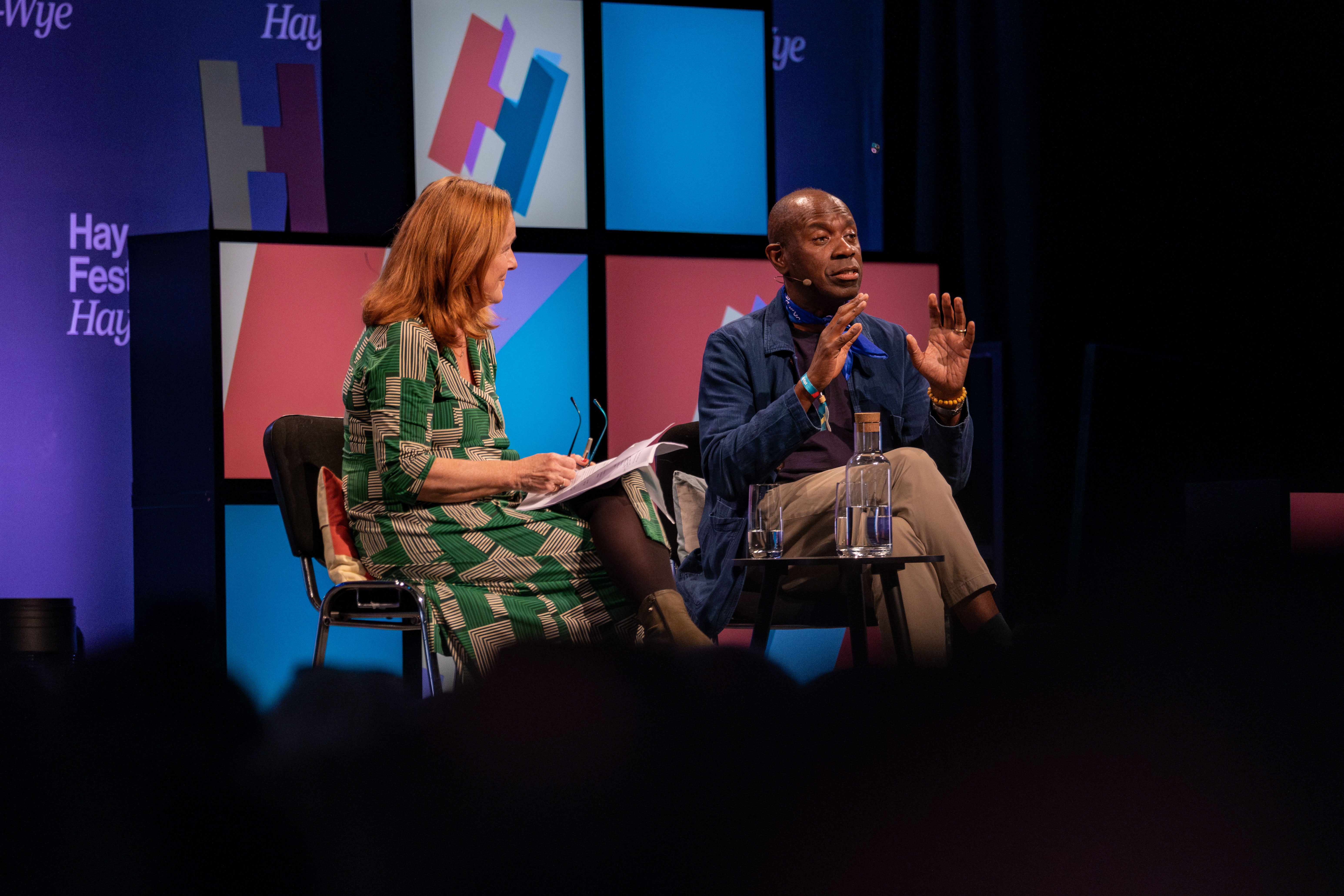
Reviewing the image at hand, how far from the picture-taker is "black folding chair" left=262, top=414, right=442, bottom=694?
1.97 m

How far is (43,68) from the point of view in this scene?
4.04 m

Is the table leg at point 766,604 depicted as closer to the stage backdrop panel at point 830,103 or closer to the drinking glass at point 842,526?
the drinking glass at point 842,526

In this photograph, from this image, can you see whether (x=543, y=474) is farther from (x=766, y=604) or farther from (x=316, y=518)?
(x=316, y=518)

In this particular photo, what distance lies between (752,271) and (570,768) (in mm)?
3106

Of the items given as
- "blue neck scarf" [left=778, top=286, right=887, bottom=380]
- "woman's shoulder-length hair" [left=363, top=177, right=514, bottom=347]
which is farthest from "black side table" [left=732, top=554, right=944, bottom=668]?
"woman's shoulder-length hair" [left=363, top=177, right=514, bottom=347]

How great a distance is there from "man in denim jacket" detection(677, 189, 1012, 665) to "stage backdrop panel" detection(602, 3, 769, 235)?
52.6 inches

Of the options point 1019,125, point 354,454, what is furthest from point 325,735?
point 1019,125

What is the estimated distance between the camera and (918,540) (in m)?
1.91

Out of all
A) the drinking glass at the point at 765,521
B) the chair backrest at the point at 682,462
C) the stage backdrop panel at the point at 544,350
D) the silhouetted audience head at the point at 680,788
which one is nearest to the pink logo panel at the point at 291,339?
the stage backdrop panel at the point at 544,350

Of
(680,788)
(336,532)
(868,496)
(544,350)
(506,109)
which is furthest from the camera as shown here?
(506,109)

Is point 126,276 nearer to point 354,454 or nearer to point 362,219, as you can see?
point 362,219

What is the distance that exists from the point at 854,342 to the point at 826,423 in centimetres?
18

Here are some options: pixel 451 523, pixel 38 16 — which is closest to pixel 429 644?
pixel 451 523

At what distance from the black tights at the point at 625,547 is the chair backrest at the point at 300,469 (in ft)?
1.90
